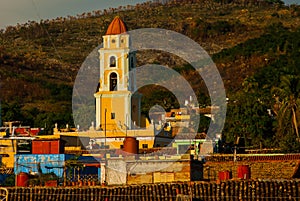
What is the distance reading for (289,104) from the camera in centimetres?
6075

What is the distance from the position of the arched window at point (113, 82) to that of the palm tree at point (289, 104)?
10.1 metres

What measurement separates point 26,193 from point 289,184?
25.6 ft

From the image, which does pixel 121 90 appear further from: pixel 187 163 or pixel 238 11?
pixel 238 11

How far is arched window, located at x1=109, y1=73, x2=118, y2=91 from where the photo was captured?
2532 inches

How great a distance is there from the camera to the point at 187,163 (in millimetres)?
32375

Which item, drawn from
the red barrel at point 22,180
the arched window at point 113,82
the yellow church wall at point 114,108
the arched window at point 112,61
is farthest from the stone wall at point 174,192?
the arched window at point 113,82

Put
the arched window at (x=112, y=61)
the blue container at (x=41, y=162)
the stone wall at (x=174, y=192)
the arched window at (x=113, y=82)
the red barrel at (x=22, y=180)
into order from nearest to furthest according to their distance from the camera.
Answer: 1. the stone wall at (x=174, y=192)
2. the red barrel at (x=22, y=180)
3. the blue container at (x=41, y=162)
4. the arched window at (x=112, y=61)
5. the arched window at (x=113, y=82)

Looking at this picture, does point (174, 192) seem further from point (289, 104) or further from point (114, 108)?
point (114, 108)

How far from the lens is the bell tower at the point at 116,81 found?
208ft

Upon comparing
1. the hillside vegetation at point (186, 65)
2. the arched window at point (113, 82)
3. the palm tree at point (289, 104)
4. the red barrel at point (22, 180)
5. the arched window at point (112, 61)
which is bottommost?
the red barrel at point (22, 180)

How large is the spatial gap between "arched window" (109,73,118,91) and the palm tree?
1011 centimetres

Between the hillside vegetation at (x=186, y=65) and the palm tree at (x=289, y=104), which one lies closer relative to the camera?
the palm tree at (x=289, y=104)

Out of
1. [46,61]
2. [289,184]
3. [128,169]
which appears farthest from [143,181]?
[46,61]

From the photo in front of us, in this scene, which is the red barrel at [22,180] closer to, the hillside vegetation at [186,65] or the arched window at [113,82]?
the hillside vegetation at [186,65]
